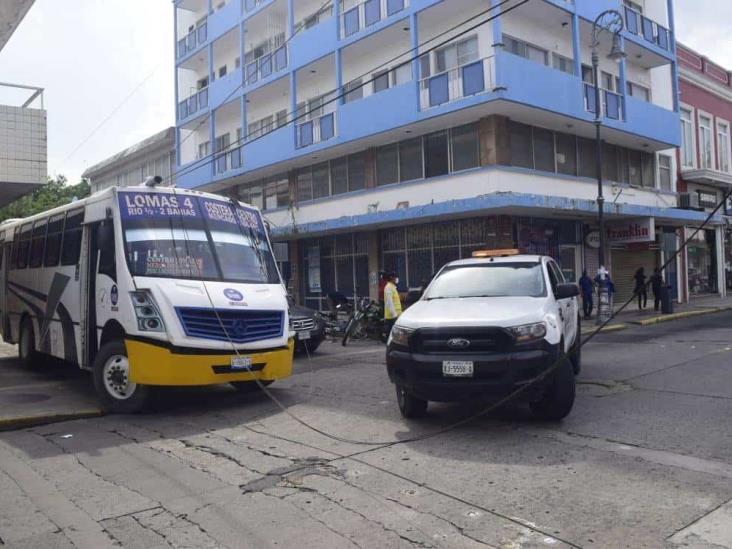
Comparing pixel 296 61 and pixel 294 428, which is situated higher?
pixel 296 61

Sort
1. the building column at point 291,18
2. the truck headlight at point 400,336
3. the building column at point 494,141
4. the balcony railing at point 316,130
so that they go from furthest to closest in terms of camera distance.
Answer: the building column at point 291,18 < the balcony railing at point 316,130 < the building column at point 494,141 < the truck headlight at point 400,336

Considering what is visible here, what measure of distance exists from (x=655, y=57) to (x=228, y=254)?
68.5 ft

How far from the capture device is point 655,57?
23.4m

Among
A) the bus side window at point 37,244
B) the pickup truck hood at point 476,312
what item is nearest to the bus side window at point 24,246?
the bus side window at point 37,244

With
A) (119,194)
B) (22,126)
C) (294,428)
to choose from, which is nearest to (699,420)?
(294,428)

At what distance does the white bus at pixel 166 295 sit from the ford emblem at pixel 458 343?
2891mm

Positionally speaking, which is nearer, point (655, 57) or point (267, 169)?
point (655, 57)

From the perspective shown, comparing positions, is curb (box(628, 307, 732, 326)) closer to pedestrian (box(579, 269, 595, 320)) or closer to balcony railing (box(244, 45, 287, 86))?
pedestrian (box(579, 269, 595, 320))

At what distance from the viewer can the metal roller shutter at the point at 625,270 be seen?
2341 cm

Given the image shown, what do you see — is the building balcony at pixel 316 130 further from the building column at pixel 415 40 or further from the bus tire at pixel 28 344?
the bus tire at pixel 28 344

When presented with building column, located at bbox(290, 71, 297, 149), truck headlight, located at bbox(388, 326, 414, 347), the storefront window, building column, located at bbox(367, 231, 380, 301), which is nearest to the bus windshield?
truck headlight, located at bbox(388, 326, 414, 347)

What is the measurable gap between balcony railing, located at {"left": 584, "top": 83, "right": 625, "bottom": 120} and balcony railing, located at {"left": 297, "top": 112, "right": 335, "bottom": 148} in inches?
330

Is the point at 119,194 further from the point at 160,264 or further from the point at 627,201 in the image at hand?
the point at 627,201

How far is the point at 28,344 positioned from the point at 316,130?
13327mm
